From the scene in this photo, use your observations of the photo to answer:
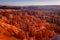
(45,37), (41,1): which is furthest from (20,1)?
(45,37)

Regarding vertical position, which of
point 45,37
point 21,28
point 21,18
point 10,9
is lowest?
point 45,37

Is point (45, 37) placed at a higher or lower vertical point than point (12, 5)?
lower

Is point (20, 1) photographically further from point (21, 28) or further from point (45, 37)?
point (45, 37)

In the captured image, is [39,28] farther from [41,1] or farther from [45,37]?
[41,1]

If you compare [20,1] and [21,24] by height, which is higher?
[20,1]

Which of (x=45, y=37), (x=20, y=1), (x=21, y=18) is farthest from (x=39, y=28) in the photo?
(x=20, y=1)
